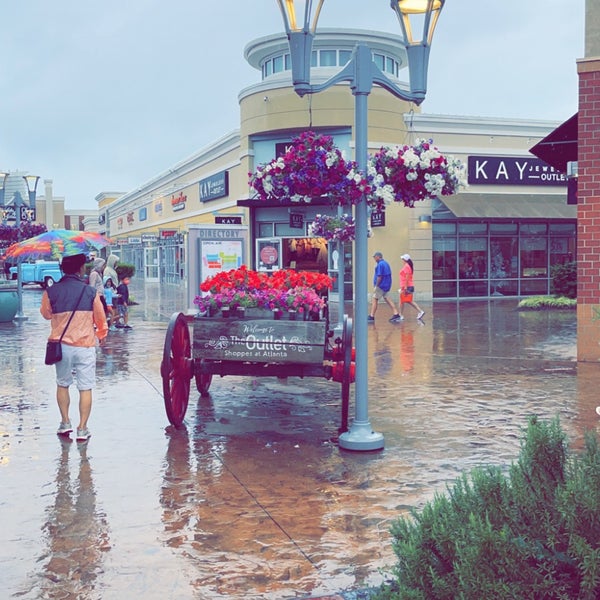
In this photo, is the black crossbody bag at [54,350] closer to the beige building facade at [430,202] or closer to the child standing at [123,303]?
the child standing at [123,303]

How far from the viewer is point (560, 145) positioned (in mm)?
13125

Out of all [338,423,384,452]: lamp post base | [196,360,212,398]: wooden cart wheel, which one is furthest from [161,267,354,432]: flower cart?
[196,360,212,398]: wooden cart wheel

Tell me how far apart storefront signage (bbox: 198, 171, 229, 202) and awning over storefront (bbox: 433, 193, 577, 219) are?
9231 millimetres

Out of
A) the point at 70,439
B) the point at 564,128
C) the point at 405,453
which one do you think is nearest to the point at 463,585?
the point at 405,453

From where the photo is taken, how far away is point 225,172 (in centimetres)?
3212

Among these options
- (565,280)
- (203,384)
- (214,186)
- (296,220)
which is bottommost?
(203,384)

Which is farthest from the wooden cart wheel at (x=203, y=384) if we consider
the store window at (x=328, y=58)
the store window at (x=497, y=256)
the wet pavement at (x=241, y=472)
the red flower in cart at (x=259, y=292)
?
the store window at (x=328, y=58)

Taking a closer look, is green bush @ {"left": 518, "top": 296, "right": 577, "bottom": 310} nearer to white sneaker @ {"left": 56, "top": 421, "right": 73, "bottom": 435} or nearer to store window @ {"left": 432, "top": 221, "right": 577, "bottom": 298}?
store window @ {"left": 432, "top": 221, "right": 577, "bottom": 298}

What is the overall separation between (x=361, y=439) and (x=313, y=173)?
2.25m

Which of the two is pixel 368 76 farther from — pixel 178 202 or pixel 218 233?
pixel 178 202

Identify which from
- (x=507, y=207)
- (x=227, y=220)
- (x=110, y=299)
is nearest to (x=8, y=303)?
(x=110, y=299)

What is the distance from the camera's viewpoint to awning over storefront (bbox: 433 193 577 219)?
2673cm

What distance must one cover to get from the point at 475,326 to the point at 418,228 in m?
9.92

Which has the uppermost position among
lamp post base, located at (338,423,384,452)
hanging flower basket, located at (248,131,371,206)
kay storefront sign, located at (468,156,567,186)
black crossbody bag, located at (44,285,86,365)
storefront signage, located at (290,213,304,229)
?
kay storefront sign, located at (468,156,567,186)
